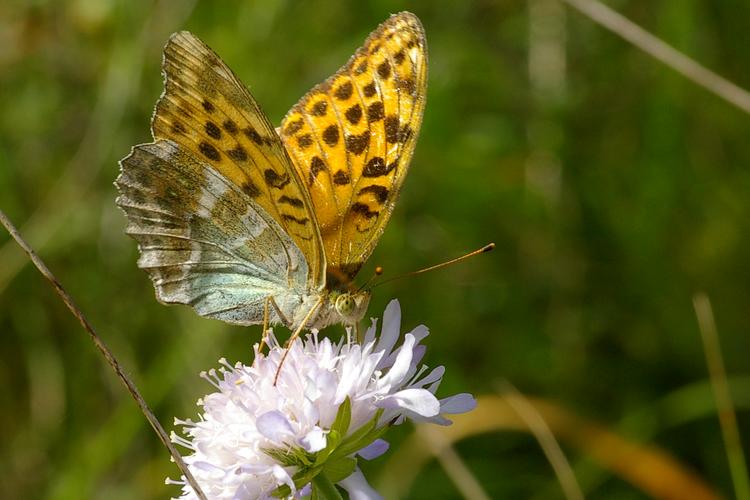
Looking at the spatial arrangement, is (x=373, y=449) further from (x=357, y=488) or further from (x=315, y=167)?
(x=315, y=167)

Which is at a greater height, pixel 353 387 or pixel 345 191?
pixel 345 191

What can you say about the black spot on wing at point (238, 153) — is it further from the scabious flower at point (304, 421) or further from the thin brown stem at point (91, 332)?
the thin brown stem at point (91, 332)

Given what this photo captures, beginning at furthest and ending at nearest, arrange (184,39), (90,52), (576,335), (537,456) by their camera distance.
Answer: (90,52) < (576,335) < (537,456) < (184,39)

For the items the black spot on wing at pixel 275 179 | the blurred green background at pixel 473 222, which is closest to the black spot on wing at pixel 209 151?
the black spot on wing at pixel 275 179

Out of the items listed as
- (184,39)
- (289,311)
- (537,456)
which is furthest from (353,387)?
(537,456)

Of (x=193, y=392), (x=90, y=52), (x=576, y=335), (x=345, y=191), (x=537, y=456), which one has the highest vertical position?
(x=90, y=52)

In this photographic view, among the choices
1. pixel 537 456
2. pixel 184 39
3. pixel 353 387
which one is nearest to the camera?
pixel 353 387

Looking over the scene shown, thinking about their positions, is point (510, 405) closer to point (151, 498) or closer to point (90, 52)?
point (151, 498)
